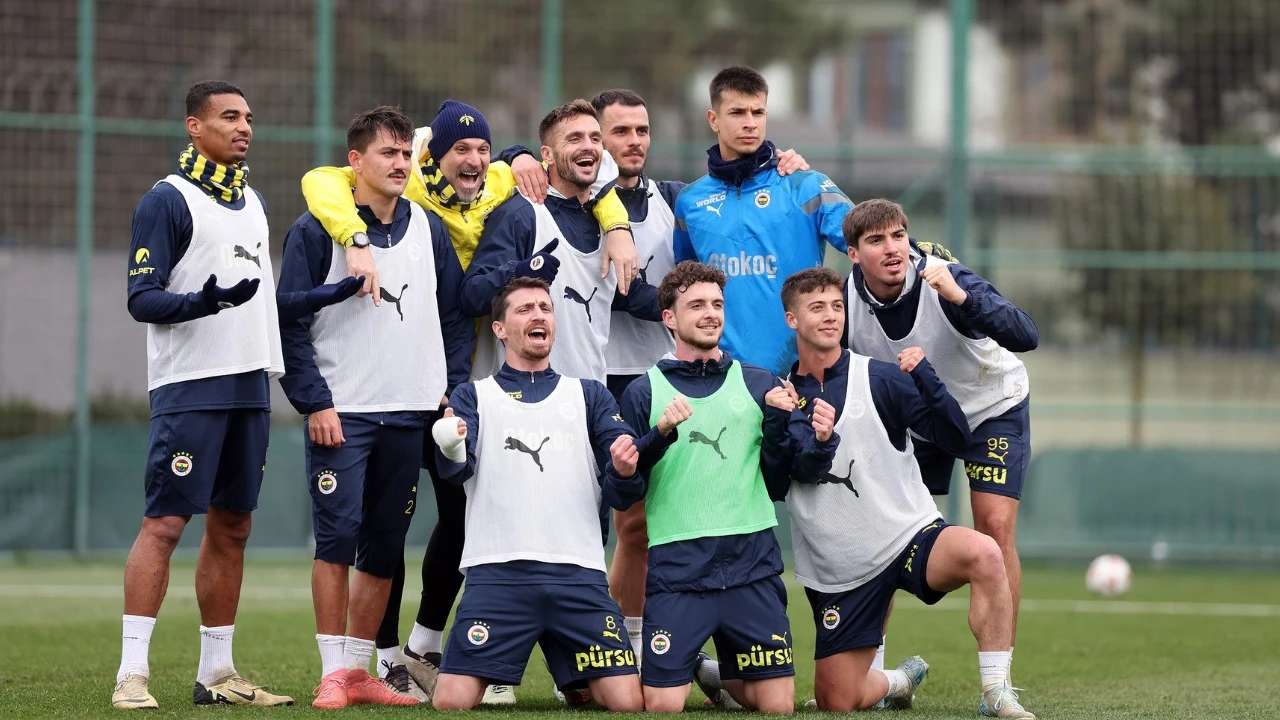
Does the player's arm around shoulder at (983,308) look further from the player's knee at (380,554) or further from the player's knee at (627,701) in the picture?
the player's knee at (380,554)


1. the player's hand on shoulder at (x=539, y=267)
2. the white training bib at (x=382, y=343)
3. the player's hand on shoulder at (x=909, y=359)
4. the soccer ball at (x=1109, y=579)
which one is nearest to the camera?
the player's hand on shoulder at (x=909, y=359)

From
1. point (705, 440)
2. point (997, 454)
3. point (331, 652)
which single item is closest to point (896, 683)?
point (997, 454)

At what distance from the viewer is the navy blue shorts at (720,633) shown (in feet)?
20.4

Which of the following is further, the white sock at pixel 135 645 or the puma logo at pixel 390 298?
the puma logo at pixel 390 298

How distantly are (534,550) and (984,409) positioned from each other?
2243 millimetres

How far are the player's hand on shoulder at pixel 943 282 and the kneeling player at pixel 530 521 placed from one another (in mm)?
1383

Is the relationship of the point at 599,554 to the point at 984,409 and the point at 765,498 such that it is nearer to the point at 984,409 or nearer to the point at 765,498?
the point at 765,498

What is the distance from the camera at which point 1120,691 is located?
7277 millimetres

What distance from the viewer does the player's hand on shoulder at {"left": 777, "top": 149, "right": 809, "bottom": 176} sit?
720 centimetres

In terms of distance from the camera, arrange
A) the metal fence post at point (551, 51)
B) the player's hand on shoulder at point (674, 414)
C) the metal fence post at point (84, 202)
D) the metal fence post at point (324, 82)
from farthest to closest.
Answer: the metal fence post at point (551, 51) → the metal fence post at point (324, 82) → the metal fence post at point (84, 202) → the player's hand on shoulder at point (674, 414)

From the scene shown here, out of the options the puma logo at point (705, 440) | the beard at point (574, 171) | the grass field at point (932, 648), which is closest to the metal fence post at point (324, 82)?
the grass field at point (932, 648)

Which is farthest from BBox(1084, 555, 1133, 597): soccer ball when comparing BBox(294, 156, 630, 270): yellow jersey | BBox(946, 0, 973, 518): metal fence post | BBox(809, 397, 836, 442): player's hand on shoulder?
BBox(809, 397, 836, 442): player's hand on shoulder

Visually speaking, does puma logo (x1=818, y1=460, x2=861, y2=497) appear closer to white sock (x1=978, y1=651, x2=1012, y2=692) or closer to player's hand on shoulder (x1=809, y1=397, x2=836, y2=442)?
player's hand on shoulder (x1=809, y1=397, x2=836, y2=442)

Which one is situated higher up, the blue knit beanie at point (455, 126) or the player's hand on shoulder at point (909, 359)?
the blue knit beanie at point (455, 126)
